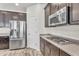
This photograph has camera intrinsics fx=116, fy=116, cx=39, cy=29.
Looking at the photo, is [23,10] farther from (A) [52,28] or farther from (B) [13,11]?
(A) [52,28]

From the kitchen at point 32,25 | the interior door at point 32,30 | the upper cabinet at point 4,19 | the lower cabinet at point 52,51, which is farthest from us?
the interior door at point 32,30

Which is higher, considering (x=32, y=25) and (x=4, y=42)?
(x=32, y=25)

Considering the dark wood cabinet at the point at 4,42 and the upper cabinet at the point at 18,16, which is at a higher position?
the upper cabinet at the point at 18,16

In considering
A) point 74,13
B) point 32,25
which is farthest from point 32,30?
→ point 74,13

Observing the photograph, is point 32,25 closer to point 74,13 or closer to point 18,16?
point 18,16

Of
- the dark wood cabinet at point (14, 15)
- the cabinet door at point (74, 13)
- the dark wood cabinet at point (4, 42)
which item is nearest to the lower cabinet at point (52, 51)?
the cabinet door at point (74, 13)

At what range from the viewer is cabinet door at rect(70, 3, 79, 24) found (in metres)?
1.62

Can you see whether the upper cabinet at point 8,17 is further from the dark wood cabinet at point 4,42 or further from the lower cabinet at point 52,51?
the lower cabinet at point 52,51

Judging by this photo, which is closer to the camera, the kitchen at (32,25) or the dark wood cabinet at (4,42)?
the kitchen at (32,25)

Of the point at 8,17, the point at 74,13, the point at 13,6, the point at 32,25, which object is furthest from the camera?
the point at 32,25

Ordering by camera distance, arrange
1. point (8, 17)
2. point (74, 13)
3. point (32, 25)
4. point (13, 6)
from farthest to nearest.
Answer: point (32, 25), point (8, 17), point (13, 6), point (74, 13)

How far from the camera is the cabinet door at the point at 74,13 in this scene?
1.62m

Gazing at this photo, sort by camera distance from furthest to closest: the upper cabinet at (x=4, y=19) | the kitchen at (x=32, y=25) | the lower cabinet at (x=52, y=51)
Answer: the upper cabinet at (x=4, y=19) → the kitchen at (x=32, y=25) → the lower cabinet at (x=52, y=51)

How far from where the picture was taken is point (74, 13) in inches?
66.4
